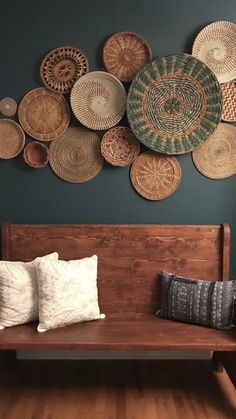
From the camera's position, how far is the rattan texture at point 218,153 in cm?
276

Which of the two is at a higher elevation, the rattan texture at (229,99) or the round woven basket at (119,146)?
the rattan texture at (229,99)

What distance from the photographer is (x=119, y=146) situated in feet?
9.00

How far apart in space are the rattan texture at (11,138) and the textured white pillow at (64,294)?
75 centimetres

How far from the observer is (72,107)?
2.70m

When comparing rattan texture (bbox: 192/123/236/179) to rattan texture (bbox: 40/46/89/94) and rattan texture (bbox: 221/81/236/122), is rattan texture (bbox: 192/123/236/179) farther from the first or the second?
rattan texture (bbox: 40/46/89/94)

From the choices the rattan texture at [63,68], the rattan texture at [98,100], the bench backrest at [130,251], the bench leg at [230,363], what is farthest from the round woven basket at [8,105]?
the bench leg at [230,363]

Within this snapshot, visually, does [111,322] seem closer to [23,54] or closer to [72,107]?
[72,107]

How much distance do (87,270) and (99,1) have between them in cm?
161

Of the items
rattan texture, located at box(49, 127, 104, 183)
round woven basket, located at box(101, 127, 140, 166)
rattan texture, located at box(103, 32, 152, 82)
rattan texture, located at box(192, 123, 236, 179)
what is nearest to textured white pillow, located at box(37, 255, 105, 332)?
rattan texture, located at box(49, 127, 104, 183)

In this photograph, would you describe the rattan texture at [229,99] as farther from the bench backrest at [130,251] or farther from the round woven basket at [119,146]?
the bench backrest at [130,251]

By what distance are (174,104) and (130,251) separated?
3.04 feet

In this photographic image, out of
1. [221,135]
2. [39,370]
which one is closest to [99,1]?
[221,135]

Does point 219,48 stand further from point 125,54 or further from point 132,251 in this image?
point 132,251

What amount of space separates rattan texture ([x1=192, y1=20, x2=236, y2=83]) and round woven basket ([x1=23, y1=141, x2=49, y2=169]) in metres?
1.08
